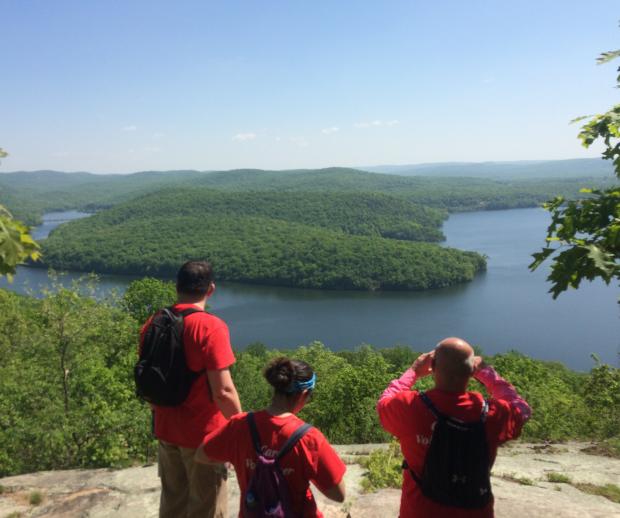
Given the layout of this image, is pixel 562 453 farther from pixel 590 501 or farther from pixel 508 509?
pixel 508 509

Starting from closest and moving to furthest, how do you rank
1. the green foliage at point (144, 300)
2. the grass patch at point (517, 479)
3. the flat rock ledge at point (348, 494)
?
the flat rock ledge at point (348, 494)
the grass patch at point (517, 479)
the green foliage at point (144, 300)

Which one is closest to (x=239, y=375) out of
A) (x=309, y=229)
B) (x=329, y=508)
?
(x=329, y=508)

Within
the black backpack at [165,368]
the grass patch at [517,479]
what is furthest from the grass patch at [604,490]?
the black backpack at [165,368]

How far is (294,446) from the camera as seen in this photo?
2020mm

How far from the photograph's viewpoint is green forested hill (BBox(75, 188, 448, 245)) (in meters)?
105

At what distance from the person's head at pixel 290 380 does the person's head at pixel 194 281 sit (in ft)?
2.43

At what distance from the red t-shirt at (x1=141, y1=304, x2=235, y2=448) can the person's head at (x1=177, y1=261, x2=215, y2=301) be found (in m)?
0.07

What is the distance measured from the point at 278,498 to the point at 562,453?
5254 mm

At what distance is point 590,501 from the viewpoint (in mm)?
3754

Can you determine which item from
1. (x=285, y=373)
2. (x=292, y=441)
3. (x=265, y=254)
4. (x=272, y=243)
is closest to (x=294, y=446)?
(x=292, y=441)

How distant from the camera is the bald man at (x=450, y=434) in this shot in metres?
2.01

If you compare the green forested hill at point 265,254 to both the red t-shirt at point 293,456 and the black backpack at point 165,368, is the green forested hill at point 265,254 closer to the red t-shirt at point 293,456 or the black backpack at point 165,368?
the black backpack at point 165,368

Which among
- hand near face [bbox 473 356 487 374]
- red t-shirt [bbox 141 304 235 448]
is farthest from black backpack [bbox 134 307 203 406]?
hand near face [bbox 473 356 487 374]

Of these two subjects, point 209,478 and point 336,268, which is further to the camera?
point 336,268
